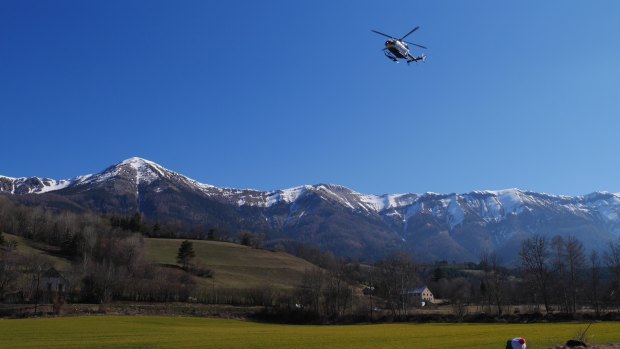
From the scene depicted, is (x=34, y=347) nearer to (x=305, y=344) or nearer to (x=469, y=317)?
(x=305, y=344)

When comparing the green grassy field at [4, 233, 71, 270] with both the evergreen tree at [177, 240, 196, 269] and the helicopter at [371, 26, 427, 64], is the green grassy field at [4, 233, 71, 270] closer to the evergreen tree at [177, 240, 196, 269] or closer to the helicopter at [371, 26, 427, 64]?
the evergreen tree at [177, 240, 196, 269]

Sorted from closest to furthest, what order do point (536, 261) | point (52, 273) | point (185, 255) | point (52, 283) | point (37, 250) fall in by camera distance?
point (536, 261)
point (52, 283)
point (52, 273)
point (37, 250)
point (185, 255)

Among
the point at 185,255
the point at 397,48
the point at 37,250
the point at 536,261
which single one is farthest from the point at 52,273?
the point at 397,48

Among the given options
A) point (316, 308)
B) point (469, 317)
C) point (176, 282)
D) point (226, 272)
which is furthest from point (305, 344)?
point (226, 272)

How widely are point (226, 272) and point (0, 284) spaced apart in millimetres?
74970

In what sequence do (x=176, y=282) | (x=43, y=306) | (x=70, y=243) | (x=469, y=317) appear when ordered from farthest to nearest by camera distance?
1. (x=70, y=243)
2. (x=176, y=282)
3. (x=43, y=306)
4. (x=469, y=317)

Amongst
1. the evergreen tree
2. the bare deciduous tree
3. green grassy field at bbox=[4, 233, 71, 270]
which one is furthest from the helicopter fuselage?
the evergreen tree

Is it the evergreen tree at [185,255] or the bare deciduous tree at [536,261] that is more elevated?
the evergreen tree at [185,255]

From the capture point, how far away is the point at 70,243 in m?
182

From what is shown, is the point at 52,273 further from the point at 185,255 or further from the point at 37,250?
the point at 185,255

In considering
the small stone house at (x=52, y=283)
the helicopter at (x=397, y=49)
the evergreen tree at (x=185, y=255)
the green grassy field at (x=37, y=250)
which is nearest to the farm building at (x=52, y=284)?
the small stone house at (x=52, y=283)

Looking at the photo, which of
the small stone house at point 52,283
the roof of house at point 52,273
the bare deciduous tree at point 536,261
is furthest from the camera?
the roof of house at point 52,273

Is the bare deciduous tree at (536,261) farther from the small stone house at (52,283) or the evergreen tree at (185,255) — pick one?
the evergreen tree at (185,255)

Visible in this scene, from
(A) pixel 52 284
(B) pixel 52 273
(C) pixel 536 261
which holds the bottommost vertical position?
(A) pixel 52 284
